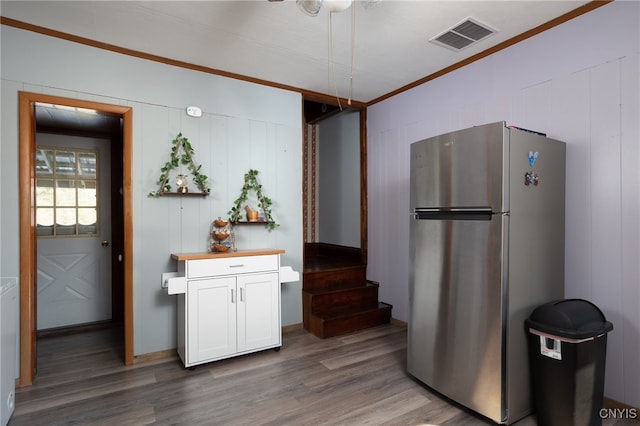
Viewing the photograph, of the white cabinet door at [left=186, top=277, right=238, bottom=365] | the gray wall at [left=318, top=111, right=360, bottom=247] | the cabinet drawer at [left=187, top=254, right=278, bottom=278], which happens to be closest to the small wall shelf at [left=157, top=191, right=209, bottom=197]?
the cabinet drawer at [left=187, top=254, right=278, bottom=278]

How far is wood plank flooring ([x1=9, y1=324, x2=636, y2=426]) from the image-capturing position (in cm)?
208

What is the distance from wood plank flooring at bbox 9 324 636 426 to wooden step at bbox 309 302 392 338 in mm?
→ 263

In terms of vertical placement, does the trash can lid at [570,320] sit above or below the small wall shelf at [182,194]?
below

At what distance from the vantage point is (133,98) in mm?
2863

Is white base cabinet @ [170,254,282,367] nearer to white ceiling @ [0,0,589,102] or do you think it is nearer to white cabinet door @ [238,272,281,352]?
white cabinet door @ [238,272,281,352]

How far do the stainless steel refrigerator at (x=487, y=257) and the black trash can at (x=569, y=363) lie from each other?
0.40 feet

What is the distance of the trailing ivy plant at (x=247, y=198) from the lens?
3.29 m

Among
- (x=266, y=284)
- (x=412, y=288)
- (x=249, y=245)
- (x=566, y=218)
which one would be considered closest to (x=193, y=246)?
(x=249, y=245)

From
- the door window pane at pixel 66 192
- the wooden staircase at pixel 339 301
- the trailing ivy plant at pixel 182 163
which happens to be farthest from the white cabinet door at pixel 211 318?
the door window pane at pixel 66 192

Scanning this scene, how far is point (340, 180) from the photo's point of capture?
5.03 meters

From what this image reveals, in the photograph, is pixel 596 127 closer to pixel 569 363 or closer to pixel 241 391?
pixel 569 363

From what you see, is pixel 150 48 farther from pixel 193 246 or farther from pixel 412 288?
pixel 412 288

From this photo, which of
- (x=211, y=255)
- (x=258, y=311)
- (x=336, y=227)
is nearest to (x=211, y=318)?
(x=258, y=311)

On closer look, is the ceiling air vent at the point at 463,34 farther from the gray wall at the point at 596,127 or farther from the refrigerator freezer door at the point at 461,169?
the refrigerator freezer door at the point at 461,169
